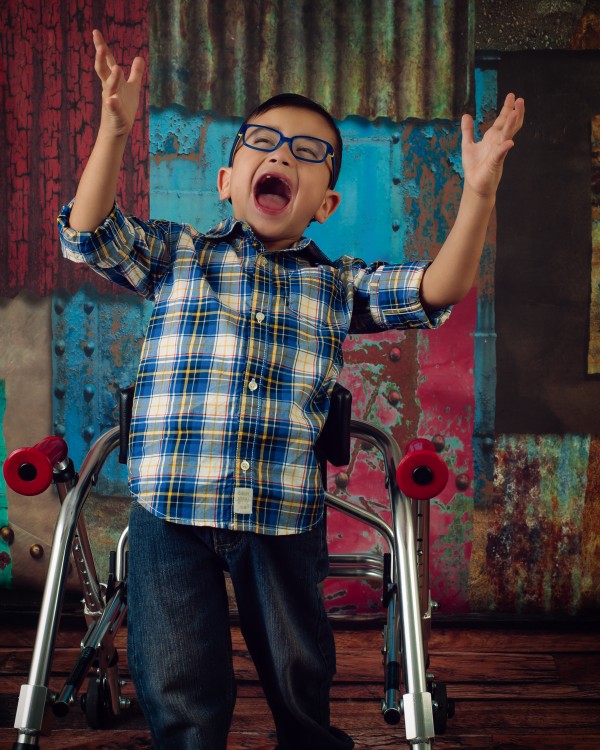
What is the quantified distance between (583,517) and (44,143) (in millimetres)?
1980

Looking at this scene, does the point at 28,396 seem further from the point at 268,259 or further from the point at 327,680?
the point at 327,680

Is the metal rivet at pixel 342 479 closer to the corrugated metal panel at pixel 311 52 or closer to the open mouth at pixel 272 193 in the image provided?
the corrugated metal panel at pixel 311 52

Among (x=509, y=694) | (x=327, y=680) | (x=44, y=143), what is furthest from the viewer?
(x=44, y=143)

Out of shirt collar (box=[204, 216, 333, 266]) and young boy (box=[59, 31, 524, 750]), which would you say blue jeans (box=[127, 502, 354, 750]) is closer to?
young boy (box=[59, 31, 524, 750])

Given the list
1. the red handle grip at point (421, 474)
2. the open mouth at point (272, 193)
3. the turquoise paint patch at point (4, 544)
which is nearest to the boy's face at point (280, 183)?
the open mouth at point (272, 193)

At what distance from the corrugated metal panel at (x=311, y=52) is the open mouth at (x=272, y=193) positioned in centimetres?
105

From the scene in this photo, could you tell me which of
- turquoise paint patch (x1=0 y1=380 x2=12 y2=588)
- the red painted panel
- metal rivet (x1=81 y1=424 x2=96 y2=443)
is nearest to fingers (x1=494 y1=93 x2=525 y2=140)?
the red painted panel

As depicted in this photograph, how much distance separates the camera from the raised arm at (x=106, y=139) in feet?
3.66

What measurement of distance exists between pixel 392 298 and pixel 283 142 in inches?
13.0

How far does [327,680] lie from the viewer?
125 centimetres

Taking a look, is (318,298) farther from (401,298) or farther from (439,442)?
(439,442)

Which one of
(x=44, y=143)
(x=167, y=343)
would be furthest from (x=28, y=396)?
(x=167, y=343)

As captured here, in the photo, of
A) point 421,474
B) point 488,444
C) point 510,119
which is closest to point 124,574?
point 421,474

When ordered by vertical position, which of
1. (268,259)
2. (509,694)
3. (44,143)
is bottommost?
(509,694)
